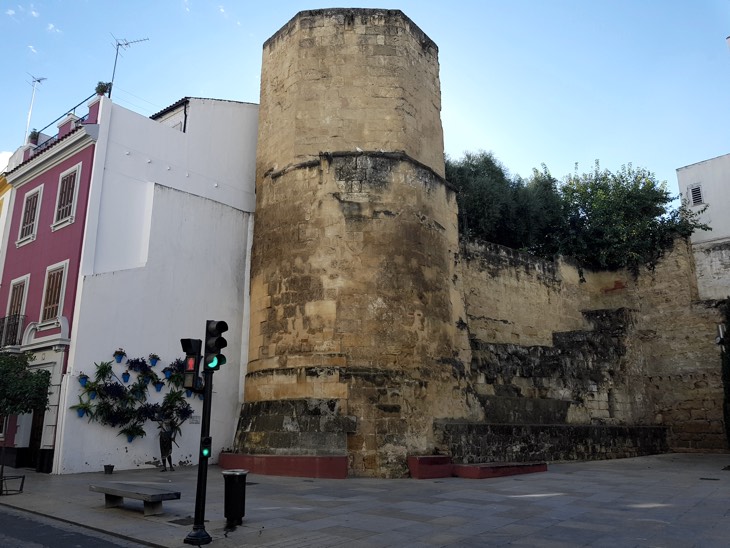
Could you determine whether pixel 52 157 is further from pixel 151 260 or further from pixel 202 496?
pixel 202 496

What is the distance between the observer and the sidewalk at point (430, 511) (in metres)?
6.18

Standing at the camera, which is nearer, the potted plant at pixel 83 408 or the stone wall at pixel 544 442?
the potted plant at pixel 83 408

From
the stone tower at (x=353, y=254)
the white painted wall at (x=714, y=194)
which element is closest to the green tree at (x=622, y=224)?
the white painted wall at (x=714, y=194)

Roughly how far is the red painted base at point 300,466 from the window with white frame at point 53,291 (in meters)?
6.08

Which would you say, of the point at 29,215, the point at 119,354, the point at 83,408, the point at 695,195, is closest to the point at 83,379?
the point at 83,408

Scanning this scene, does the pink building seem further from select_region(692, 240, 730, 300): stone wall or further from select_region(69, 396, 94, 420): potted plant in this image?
select_region(692, 240, 730, 300): stone wall

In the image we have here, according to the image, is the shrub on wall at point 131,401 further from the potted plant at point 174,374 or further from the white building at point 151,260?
the white building at point 151,260

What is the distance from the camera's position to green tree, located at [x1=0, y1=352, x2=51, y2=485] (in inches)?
448

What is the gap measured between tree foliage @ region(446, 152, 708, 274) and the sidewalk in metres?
11.4

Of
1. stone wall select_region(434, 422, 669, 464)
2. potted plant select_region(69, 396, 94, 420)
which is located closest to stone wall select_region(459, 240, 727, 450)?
stone wall select_region(434, 422, 669, 464)

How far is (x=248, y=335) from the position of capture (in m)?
16.0

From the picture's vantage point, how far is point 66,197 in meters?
15.2

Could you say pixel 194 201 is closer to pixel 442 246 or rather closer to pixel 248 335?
pixel 248 335

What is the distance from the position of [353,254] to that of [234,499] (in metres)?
7.67
